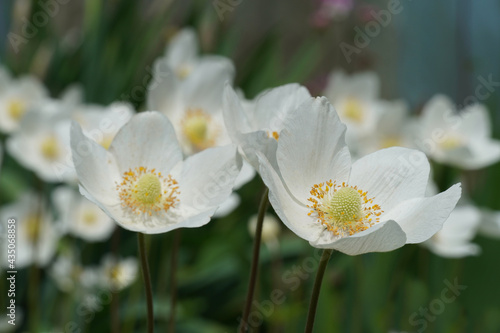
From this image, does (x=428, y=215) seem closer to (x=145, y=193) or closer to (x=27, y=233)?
(x=145, y=193)

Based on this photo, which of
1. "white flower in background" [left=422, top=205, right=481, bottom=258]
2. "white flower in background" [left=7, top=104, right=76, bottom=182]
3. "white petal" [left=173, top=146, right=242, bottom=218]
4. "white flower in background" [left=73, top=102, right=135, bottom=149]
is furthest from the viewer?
"white flower in background" [left=7, top=104, right=76, bottom=182]

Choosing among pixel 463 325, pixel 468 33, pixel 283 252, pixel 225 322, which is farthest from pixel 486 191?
pixel 468 33

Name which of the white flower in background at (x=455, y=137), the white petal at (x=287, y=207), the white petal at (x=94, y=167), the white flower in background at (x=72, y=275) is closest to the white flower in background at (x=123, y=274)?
the white flower in background at (x=72, y=275)

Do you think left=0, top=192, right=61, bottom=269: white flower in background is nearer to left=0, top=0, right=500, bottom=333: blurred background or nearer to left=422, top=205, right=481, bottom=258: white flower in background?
left=0, top=0, right=500, bottom=333: blurred background

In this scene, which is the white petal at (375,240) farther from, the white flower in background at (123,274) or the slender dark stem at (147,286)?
the white flower in background at (123,274)

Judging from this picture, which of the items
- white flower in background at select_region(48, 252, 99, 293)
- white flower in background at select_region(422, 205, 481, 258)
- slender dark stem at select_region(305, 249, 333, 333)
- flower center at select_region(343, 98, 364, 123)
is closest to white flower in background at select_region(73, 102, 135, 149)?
slender dark stem at select_region(305, 249, 333, 333)

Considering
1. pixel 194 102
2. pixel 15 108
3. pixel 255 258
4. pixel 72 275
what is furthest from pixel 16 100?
pixel 255 258
